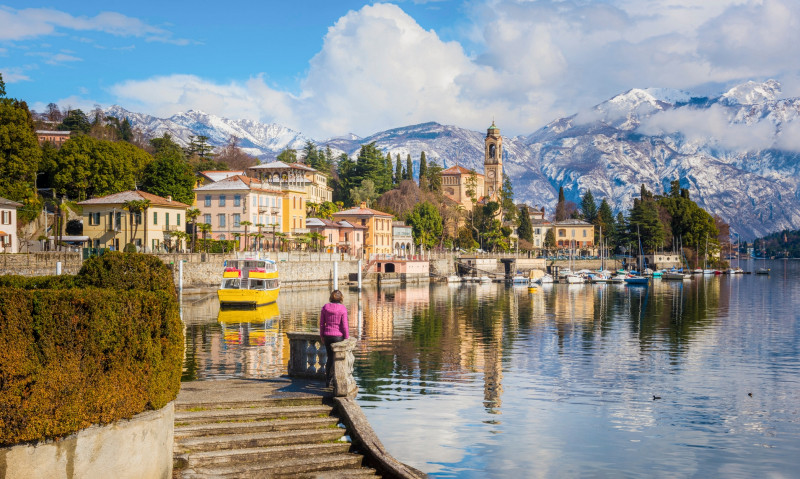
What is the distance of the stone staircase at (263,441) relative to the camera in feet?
48.4

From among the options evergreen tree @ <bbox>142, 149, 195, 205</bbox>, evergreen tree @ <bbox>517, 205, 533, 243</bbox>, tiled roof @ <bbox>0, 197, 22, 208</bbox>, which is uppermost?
evergreen tree @ <bbox>142, 149, 195, 205</bbox>

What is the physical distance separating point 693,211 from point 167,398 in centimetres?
18048

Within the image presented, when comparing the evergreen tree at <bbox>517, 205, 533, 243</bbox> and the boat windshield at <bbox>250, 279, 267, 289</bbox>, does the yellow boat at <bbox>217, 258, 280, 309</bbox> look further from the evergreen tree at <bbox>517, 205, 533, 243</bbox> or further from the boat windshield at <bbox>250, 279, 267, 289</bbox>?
the evergreen tree at <bbox>517, 205, 533, 243</bbox>

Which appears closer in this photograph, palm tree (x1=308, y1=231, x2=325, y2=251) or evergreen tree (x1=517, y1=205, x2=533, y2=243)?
palm tree (x1=308, y1=231, x2=325, y2=251)

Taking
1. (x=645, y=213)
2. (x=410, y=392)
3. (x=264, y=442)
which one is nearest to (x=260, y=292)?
(x=410, y=392)

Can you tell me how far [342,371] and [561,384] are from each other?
55.5 ft

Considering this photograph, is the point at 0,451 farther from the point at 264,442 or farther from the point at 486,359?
the point at 486,359

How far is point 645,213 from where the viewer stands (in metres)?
171

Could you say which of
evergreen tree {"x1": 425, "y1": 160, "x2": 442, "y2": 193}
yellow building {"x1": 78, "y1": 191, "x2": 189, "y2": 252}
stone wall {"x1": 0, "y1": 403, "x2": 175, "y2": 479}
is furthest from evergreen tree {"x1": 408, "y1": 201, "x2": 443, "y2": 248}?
stone wall {"x1": 0, "y1": 403, "x2": 175, "y2": 479}

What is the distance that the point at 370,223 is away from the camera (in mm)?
142000

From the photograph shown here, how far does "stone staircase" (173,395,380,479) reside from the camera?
14.8 meters

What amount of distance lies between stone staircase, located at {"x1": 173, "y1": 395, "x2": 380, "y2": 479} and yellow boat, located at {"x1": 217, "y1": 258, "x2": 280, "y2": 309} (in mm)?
52597

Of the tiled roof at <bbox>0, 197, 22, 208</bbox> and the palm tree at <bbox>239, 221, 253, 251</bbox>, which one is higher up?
the tiled roof at <bbox>0, 197, 22, 208</bbox>

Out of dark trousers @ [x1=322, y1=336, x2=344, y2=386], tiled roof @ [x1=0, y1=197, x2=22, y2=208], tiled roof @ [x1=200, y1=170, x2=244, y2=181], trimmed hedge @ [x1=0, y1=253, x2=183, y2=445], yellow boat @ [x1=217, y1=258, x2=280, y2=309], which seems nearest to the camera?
trimmed hedge @ [x1=0, y1=253, x2=183, y2=445]
